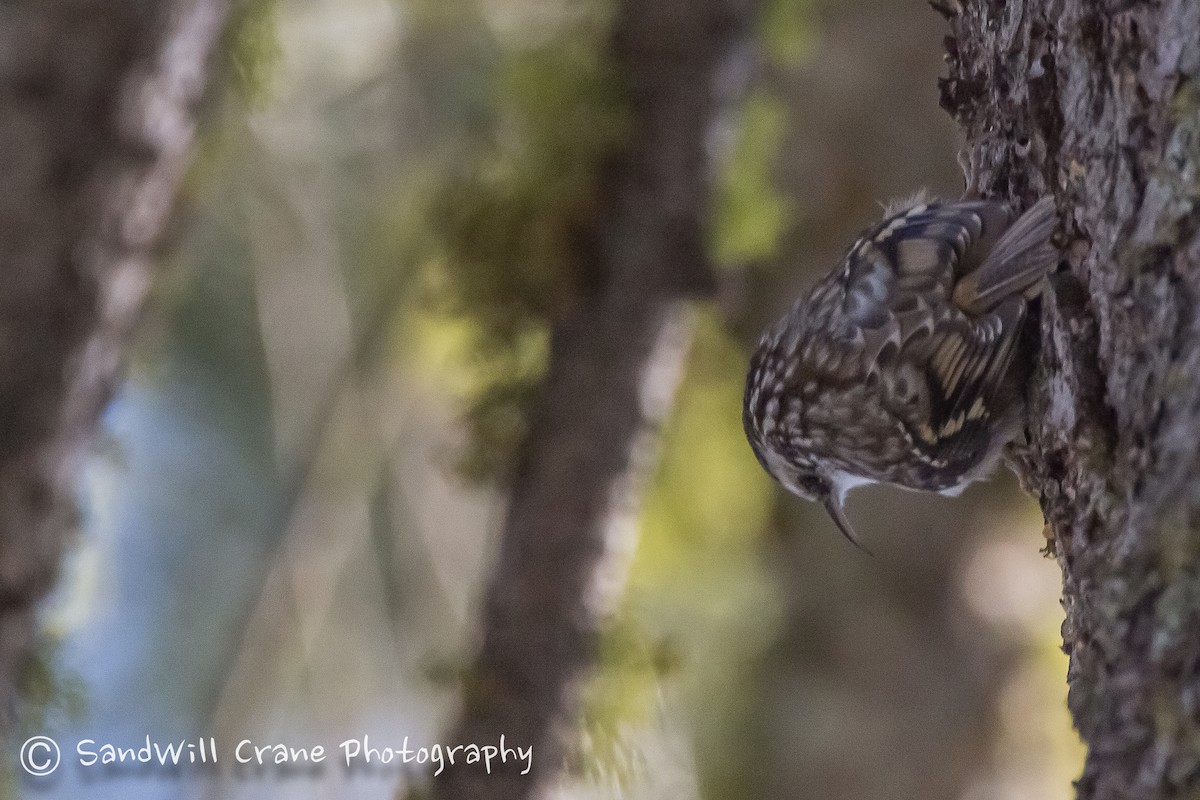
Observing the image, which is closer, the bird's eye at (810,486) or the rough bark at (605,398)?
the bird's eye at (810,486)

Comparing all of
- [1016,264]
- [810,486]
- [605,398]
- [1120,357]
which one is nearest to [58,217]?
[605,398]

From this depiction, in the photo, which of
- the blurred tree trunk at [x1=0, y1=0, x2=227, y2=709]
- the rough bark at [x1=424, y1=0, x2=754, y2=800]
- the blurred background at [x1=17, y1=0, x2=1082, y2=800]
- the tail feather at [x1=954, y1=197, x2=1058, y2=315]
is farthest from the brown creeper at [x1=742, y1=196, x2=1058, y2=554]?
the blurred tree trunk at [x1=0, y1=0, x2=227, y2=709]

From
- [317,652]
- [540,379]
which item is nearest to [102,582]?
[317,652]

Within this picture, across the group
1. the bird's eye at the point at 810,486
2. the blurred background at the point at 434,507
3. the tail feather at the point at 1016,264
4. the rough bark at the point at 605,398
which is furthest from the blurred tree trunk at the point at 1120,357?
the blurred background at the point at 434,507

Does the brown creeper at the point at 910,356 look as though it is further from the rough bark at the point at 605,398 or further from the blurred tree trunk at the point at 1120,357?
the rough bark at the point at 605,398

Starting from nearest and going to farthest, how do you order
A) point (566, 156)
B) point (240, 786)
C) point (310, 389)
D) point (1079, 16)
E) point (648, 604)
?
point (1079, 16) < point (566, 156) < point (240, 786) < point (310, 389) < point (648, 604)

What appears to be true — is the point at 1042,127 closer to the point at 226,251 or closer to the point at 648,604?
the point at 648,604
